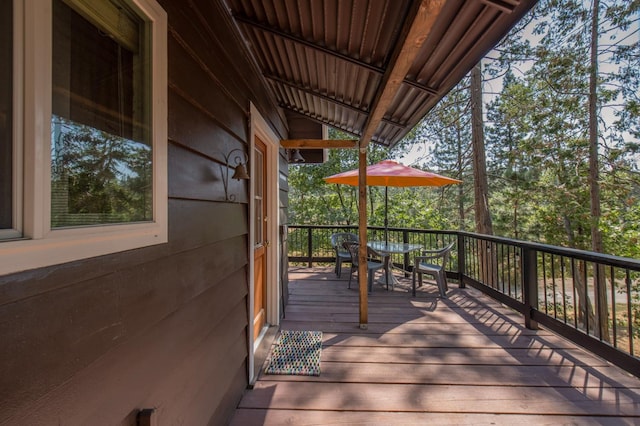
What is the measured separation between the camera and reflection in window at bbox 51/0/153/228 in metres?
0.60

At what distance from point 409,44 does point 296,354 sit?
2.32 metres

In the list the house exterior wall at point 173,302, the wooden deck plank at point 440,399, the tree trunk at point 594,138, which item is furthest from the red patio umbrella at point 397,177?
the tree trunk at point 594,138

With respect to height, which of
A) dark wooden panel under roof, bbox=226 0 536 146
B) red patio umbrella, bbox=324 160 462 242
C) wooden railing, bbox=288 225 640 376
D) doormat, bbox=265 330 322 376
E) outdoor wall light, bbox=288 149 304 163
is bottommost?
doormat, bbox=265 330 322 376

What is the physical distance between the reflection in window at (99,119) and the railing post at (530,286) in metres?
3.32

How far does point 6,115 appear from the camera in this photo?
49 cm

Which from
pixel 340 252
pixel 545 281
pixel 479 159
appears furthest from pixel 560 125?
pixel 340 252

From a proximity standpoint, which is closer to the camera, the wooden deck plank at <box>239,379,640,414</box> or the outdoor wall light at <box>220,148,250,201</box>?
the outdoor wall light at <box>220,148,250,201</box>

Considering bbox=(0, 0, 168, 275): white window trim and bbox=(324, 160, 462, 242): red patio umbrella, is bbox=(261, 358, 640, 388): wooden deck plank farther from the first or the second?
bbox=(324, 160, 462, 242): red patio umbrella

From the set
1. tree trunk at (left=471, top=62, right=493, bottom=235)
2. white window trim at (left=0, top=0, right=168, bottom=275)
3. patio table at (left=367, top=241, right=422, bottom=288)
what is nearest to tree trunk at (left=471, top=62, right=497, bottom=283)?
tree trunk at (left=471, top=62, right=493, bottom=235)

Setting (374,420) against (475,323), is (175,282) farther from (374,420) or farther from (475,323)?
(475,323)

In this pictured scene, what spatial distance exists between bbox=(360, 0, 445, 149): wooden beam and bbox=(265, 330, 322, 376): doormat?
203 cm

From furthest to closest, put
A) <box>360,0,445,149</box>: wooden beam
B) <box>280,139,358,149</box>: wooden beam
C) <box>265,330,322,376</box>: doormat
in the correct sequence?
<box>280,139,358,149</box>: wooden beam → <box>265,330,322,376</box>: doormat → <box>360,0,445,149</box>: wooden beam

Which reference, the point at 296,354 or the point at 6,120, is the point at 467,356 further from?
the point at 6,120

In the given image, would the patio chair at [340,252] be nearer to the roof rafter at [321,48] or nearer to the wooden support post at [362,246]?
the wooden support post at [362,246]
